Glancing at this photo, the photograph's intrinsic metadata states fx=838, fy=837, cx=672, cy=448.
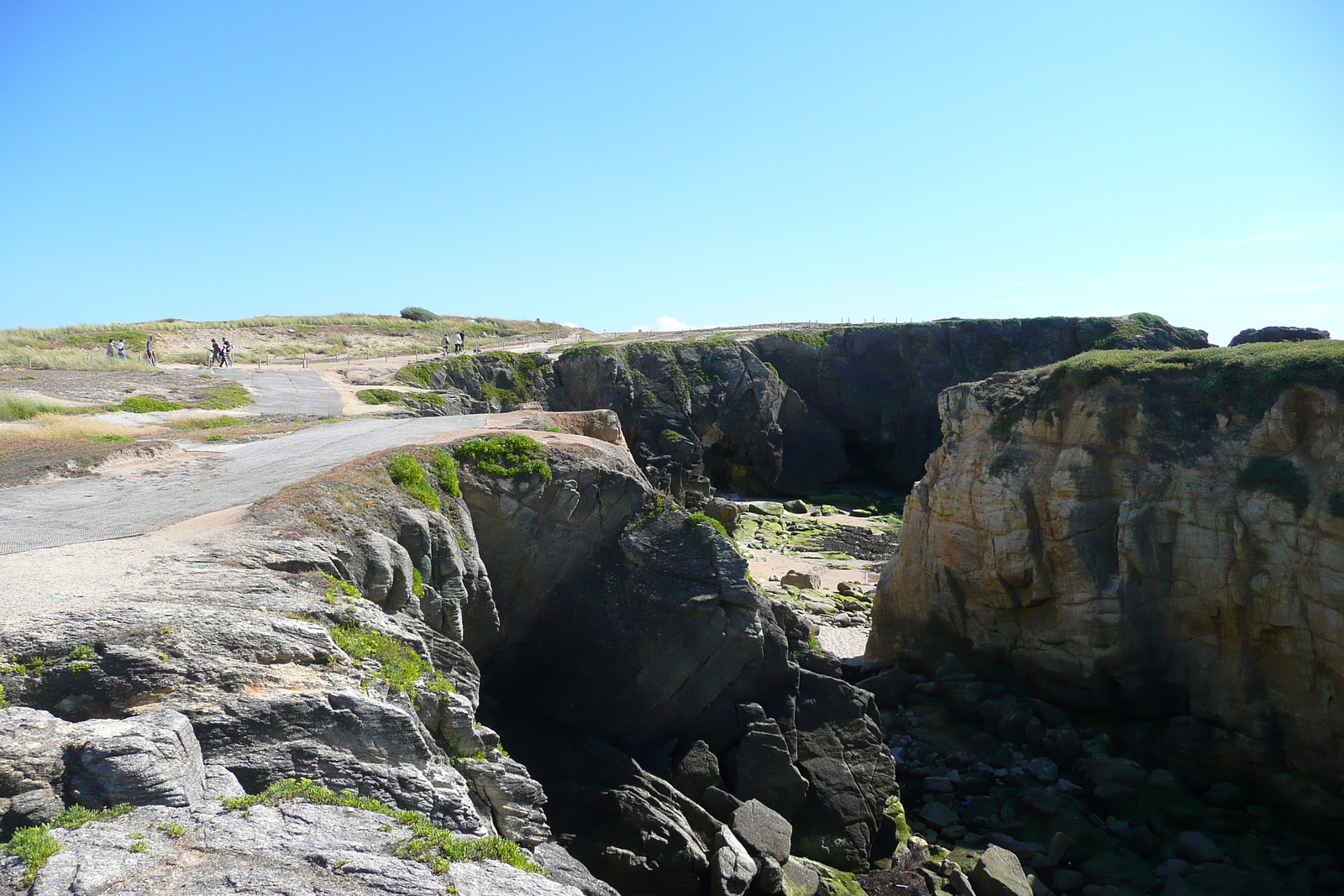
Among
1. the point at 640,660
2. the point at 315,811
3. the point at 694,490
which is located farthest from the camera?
the point at 694,490

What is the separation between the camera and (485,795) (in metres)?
10.1

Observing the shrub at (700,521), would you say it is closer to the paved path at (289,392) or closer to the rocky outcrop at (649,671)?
the rocky outcrop at (649,671)

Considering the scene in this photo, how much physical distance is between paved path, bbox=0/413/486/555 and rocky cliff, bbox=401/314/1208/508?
27176 millimetres

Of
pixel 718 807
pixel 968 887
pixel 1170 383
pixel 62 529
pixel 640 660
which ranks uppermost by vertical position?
pixel 1170 383

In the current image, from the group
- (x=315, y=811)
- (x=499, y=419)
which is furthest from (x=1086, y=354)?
(x=315, y=811)

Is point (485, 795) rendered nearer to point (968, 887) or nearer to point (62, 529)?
point (62, 529)

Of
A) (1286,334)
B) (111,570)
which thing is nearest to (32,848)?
(111,570)

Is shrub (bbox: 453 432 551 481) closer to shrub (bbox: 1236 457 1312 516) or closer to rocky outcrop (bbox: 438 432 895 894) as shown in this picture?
rocky outcrop (bbox: 438 432 895 894)

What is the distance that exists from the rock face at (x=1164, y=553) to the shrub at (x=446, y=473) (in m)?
13.9

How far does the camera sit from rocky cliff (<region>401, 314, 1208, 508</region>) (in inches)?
1966

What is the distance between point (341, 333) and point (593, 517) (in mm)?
63023

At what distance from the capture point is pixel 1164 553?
63.5 ft

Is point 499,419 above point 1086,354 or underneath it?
underneath

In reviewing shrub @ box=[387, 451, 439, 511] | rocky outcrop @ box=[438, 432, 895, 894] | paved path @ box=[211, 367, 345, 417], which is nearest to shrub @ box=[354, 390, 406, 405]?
paved path @ box=[211, 367, 345, 417]
